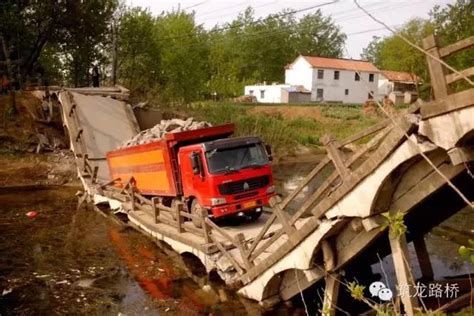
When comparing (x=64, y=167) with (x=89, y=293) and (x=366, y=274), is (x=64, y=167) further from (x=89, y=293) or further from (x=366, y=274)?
(x=366, y=274)

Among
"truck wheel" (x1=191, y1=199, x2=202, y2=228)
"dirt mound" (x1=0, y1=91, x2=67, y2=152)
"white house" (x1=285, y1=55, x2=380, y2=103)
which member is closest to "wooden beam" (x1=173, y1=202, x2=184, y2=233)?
"truck wheel" (x1=191, y1=199, x2=202, y2=228)

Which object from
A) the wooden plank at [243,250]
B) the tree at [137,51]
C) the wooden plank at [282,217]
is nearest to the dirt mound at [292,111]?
the tree at [137,51]

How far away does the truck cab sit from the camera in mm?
12344

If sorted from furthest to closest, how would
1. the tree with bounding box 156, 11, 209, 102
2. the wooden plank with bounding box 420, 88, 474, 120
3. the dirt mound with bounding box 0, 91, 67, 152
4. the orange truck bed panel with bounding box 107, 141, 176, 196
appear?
the tree with bounding box 156, 11, 209, 102
the dirt mound with bounding box 0, 91, 67, 152
the orange truck bed panel with bounding box 107, 141, 176, 196
the wooden plank with bounding box 420, 88, 474, 120

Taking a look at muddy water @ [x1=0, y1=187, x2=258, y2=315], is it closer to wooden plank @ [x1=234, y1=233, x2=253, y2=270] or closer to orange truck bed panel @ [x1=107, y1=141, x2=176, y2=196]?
wooden plank @ [x1=234, y1=233, x2=253, y2=270]

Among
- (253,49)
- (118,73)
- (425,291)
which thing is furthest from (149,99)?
(253,49)

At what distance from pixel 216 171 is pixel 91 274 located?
4.16m

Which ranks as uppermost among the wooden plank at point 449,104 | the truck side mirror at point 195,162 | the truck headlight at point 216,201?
the wooden plank at point 449,104

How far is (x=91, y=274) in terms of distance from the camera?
11.9 meters

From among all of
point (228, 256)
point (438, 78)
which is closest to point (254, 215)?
point (228, 256)

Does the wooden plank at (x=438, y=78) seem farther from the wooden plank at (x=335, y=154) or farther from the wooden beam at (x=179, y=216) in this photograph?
the wooden beam at (x=179, y=216)

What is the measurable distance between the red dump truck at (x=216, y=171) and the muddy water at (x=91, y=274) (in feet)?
6.26

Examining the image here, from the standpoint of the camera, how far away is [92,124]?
23812 mm

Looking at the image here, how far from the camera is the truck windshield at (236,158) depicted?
12484 millimetres
